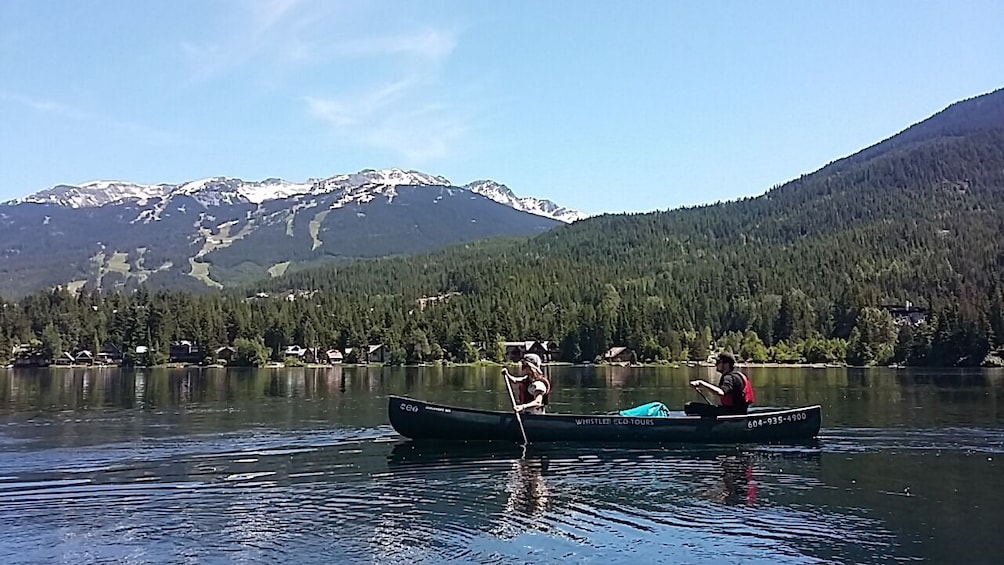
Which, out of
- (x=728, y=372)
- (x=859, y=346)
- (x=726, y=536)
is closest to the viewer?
(x=726, y=536)

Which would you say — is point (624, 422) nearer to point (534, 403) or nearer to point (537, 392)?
point (534, 403)

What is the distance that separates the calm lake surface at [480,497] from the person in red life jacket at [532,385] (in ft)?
6.36

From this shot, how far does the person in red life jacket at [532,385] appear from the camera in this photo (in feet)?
137

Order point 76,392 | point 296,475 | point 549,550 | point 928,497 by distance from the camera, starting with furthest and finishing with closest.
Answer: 1. point 76,392
2. point 296,475
3. point 928,497
4. point 549,550

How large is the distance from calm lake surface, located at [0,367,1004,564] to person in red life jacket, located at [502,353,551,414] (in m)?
1.94

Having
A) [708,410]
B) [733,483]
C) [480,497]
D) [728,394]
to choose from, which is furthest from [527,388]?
[480,497]

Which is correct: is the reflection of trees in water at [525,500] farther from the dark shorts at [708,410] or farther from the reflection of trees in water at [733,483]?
the dark shorts at [708,410]

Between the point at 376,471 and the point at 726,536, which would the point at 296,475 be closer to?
the point at 376,471

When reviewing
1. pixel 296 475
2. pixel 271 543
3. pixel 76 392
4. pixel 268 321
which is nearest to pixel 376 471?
pixel 296 475

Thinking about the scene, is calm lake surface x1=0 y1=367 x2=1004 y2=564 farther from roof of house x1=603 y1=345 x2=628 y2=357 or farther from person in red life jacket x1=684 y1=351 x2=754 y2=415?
roof of house x1=603 y1=345 x2=628 y2=357

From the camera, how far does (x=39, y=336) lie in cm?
19175

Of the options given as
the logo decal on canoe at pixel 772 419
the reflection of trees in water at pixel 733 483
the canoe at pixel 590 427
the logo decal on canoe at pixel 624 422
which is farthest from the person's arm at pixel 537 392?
the logo decal on canoe at pixel 772 419

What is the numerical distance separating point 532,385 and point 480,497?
12616 millimetres

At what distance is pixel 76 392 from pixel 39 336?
11404cm
